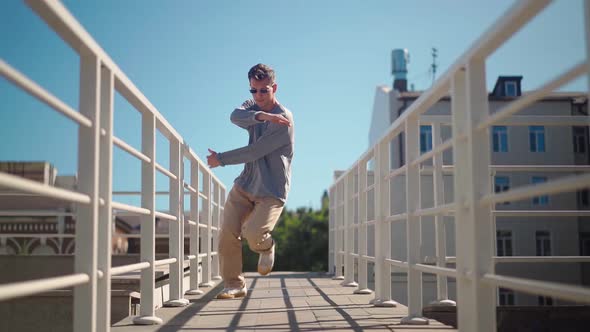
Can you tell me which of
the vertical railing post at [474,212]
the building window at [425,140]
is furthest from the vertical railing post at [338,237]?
the building window at [425,140]

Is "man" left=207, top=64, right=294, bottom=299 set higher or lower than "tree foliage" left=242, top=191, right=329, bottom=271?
higher

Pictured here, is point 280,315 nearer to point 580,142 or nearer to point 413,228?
point 413,228

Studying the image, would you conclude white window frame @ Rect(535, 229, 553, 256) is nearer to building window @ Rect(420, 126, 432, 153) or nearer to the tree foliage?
building window @ Rect(420, 126, 432, 153)

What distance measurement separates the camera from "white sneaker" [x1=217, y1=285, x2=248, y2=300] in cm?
498

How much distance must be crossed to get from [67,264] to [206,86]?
3.44 meters

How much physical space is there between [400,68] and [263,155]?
116 feet

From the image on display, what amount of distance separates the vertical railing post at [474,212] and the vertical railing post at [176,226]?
2239mm

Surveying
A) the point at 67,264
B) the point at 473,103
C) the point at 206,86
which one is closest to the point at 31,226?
the point at 67,264

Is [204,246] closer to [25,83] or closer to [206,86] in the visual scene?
[206,86]

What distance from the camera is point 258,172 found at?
4754 mm

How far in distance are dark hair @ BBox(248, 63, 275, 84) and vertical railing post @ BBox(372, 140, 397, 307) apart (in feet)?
2.95

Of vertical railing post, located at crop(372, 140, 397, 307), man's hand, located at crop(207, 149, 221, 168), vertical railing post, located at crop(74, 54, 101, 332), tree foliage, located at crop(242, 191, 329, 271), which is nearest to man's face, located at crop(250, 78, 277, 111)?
man's hand, located at crop(207, 149, 221, 168)

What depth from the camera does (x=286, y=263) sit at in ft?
157

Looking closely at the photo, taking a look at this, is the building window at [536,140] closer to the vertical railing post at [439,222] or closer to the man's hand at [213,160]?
the vertical railing post at [439,222]
